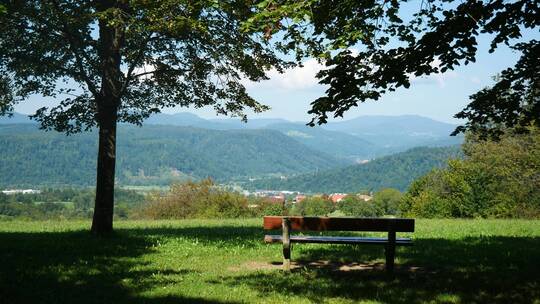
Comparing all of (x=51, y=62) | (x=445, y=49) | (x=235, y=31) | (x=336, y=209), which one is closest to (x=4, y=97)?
(x=51, y=62)

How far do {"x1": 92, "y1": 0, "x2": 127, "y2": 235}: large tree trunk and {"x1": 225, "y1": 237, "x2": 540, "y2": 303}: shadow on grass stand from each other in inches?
230

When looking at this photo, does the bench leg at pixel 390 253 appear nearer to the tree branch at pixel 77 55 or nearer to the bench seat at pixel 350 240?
the bench seat at pixel 350 240

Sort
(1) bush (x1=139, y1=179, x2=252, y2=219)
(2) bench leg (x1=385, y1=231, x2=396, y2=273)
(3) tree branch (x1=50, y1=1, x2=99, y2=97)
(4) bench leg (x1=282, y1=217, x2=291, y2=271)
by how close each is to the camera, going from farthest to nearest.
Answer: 1. (1) bush (x1=139, y1=179, x2=252, y2=219)
2. (3) tree branch (x1=50, y1=1, x2=99, y2=97)
3. (4) bench leg (x1=282, y1=217, x2=291, y2=271)
4. (2) bench leg (x1=385, y1=231, x2=396, y2=273)

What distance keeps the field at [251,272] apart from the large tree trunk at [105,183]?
74cm

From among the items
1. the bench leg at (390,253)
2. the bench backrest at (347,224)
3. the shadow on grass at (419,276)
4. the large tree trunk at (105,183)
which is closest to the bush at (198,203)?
the large tree trunk at (105,183)

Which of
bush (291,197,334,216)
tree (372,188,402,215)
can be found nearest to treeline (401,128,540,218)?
bush (291,197,334,216)

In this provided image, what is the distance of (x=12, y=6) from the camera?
12.8 meters

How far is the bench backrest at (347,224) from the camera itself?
8703 millimetres

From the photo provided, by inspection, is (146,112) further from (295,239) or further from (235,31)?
(295,239)

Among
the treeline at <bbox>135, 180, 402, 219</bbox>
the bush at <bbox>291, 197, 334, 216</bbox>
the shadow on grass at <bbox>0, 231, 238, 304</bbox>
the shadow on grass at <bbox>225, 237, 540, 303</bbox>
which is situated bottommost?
the bush at <bbox>291, 197, 334, 216</bbox>

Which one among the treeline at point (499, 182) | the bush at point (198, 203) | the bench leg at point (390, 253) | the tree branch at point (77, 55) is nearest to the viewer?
the bench leg at point (390, 253)

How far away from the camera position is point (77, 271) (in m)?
9.02

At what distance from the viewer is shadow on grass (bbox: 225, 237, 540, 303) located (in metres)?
7.17

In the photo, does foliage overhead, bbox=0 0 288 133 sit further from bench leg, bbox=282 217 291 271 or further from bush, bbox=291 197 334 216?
bush, bbox=291 197 334 216
